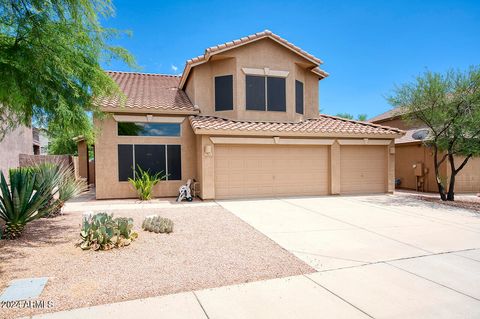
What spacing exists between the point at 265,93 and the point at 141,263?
11.0m

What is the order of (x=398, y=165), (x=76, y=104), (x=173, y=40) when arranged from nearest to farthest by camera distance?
(x=76, y=104) → (x=173, y=40) → (x=398, y=165)

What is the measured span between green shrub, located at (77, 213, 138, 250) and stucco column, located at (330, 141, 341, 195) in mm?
10733

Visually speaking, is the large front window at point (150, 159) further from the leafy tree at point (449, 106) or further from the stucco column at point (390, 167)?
the leafy tree at point (449, 106)

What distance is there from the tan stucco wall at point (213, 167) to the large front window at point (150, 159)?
46.1 inches

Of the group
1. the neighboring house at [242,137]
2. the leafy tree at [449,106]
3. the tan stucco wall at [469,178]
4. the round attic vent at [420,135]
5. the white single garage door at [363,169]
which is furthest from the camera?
the round attic vent at [420,135]

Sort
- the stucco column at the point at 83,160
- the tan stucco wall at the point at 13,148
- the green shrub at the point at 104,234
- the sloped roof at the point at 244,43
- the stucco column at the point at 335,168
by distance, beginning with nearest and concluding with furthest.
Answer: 1. the green shrub at the point at 104,234
2. the sloped roof at the point at 244,43
3. the stucco column at the point at 335,168
4. the stucco column at the point at 83,160
5. the tan stucco wall at the point at 13,148

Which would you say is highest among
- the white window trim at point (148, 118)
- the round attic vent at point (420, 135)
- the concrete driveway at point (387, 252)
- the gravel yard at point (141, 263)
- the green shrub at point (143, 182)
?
the white window trim at point (148, 118)

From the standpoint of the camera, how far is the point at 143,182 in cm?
1289

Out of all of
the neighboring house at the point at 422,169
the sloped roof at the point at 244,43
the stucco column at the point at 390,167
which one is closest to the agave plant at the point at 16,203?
the sloped roof at the point at 244,43

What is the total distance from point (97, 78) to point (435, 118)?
1366 centimetres

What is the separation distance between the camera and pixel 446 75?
504 inches

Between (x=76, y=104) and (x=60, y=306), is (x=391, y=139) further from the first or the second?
(x=60, y=306)

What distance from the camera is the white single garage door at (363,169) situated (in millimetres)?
14805

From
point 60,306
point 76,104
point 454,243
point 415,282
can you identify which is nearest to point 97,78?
point 76,104
